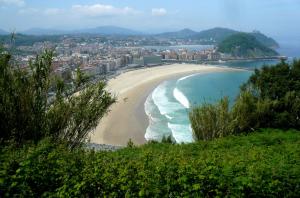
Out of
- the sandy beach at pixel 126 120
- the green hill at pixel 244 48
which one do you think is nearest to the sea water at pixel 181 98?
the sandy beach at pixel 126 120

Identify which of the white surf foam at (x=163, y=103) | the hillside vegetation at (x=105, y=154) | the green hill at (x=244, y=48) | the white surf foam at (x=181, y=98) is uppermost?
the hillside vegetation at (x=105, y=154)

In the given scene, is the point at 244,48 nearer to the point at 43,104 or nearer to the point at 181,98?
the point at 181,98

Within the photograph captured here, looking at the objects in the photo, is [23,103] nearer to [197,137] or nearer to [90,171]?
[90,171]

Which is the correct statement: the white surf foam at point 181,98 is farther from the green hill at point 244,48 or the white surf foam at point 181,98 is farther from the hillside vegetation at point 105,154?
the green hill at point 244,48

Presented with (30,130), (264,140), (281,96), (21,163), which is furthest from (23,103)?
(281,96)

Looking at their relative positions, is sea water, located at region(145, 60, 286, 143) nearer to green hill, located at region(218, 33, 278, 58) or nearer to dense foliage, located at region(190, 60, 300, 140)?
dense foliage, located at region(190, 60, 300, 140)

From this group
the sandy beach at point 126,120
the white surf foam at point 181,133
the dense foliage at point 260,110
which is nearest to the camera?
the dense foliage at point 260,110

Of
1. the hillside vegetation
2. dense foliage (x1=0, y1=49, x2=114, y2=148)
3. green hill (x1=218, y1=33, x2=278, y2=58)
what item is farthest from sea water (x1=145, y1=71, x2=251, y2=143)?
green hill (x1=218, y1=33, x2=278, y2=58)
